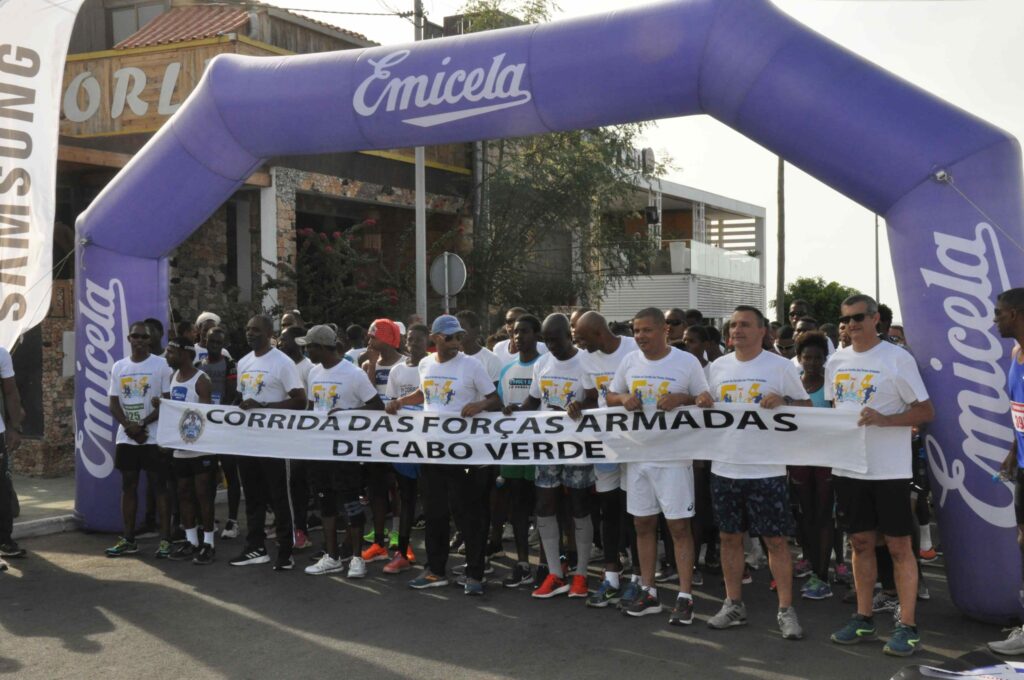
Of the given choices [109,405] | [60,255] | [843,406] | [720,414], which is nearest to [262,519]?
[109,405]

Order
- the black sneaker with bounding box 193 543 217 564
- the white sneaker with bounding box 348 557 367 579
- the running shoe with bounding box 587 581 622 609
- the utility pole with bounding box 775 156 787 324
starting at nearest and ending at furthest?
the running shoe with bounding box 587 581 622 609 < the white sneaker with bounding box 348 557 367 579 < the black sneaker with bounding box 193 543 217 564 < the utility pole with bounding box 775 156 787 324

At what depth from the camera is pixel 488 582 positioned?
791 cm

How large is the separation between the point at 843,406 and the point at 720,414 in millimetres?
773

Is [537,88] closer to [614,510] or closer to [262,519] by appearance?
[614,510]

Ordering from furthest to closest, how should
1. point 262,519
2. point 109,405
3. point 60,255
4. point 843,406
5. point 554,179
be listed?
point 554,179, point 60,255, point 109,405, point 262,519, point 843,406

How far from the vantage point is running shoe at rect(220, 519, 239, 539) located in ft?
32.2

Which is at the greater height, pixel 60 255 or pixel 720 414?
pixel 60 255

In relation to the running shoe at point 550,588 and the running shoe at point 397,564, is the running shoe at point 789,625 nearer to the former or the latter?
the running shoe at point 550,588

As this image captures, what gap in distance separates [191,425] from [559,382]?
325 cm

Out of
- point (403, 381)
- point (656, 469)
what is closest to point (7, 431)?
point (403, 381)

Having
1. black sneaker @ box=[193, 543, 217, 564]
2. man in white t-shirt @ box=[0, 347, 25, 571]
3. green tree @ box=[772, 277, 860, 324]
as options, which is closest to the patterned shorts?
black sneaker @ box=[193, 543, 217, 564]

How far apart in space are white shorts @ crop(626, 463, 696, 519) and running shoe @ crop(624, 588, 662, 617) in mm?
537

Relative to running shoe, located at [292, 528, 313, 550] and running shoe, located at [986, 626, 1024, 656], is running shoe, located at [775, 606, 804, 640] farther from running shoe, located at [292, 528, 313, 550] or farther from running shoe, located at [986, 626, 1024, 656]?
running shoe, located at [292, 528, 313, 550]

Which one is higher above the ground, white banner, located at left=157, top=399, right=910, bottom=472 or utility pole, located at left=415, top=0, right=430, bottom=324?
utility pole, located at left=415, top=0, right=430, bottom=324
